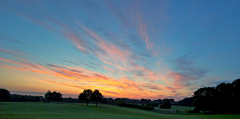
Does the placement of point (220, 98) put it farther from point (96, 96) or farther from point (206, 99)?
point (96, 96)

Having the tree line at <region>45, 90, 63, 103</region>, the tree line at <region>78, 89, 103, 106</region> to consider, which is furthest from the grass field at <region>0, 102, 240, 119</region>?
the tree line at <region>45, 90, 63, 103</region>

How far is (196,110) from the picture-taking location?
73750 mm

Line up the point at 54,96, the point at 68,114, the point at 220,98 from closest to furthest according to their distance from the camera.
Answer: the point at 68,114 < the point at 220,98 < the point at 54,96

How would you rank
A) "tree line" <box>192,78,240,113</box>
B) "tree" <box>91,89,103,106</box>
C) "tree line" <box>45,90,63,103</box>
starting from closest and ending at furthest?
"tree line" <box>192,78,240,113</box>, "tree" <box>91,89,103,106</box>, "tree line" <box>45,90,63,103</box>

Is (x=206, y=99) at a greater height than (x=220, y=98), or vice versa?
(x=220, y=98)

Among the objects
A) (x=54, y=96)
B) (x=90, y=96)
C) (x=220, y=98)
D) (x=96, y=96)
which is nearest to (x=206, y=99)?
(x=220, y=98)

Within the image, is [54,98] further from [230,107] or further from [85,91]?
[230,107]

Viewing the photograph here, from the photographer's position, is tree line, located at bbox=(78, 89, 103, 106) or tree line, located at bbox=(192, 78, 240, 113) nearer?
tree line, located at bbox=(192, 78, 240, 113)

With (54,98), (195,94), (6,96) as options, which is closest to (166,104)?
(195,94)

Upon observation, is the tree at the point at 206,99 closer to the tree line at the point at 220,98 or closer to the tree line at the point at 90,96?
the tree line at the point at 220,98

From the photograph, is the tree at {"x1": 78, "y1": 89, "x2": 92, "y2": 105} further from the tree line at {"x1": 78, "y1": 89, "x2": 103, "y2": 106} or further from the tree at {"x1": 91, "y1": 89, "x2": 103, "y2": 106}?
the tree at {"x1": 91, "y1": 89, "x2": 103, "y2": 106}

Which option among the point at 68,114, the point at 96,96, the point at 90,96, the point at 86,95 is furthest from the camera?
the point at 86,95

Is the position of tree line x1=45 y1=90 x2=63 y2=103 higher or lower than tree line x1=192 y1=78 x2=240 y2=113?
lower

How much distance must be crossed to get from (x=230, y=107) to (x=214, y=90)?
10.9m
